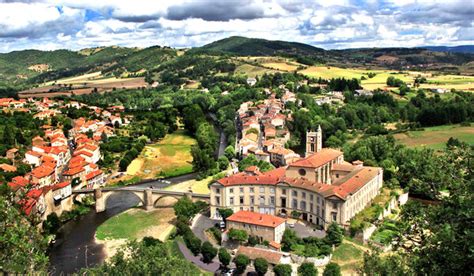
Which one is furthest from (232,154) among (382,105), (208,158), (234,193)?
(382,105)

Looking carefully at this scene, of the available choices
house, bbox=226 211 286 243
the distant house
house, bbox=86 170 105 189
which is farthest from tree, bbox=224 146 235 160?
the distant house

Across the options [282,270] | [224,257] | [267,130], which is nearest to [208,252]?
[224,257]

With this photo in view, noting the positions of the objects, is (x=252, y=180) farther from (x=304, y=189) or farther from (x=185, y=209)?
(x=185, y=209)

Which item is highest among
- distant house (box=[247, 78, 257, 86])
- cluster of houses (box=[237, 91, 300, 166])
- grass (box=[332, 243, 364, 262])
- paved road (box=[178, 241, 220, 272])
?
distant house (box=[247, 78, 257, 86])

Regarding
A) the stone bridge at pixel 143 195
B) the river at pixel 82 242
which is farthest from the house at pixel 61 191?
the river at pixel 82 242

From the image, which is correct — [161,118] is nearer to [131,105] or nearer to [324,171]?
[131,105]

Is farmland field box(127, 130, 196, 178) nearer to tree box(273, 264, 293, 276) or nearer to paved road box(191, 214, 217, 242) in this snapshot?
paved road box(191, 214, 217, 242)
